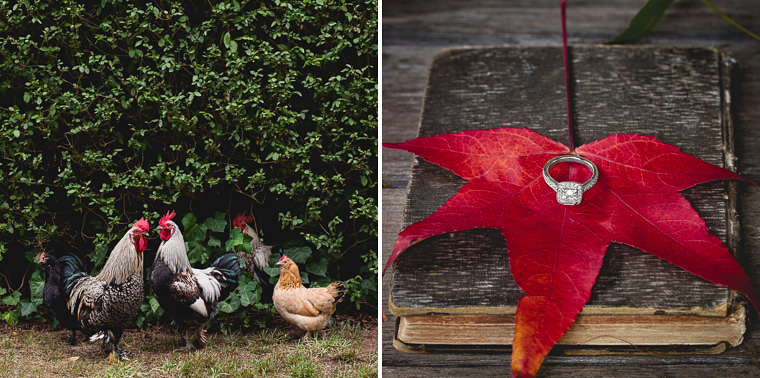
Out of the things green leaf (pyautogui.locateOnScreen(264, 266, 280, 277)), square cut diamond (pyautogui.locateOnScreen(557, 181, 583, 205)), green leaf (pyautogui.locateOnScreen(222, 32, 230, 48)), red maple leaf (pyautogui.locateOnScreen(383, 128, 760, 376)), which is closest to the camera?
red maple leaf (pyautogui.locateOnScreen(383, 128, 760, 376))

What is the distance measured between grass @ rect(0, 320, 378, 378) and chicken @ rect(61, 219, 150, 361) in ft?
0.28

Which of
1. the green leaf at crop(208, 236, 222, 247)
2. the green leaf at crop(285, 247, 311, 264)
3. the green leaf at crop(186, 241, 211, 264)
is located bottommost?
the green leaf at crop(285, 247, 311, 264)

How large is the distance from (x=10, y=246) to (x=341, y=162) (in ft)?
4.02

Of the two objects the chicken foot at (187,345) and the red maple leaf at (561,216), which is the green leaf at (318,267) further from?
the red maple leaf at (561,216)

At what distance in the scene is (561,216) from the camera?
641mm

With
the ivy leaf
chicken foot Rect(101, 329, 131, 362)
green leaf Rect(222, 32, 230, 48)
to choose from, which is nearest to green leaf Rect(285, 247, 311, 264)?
the ivy leaf

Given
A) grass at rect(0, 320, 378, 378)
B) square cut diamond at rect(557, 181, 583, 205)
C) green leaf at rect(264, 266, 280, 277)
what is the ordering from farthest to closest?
green leaf at rect(264, 266, 280, 277)
grass at rect(0, 320, 378, 378)
square cut diamond at rect(557, 181, 583, 205)

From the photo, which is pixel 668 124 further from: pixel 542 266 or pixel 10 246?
pixel 10 246

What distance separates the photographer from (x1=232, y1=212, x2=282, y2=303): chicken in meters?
1.70

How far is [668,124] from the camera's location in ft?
2.90

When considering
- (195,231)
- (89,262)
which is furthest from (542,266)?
(89,262)

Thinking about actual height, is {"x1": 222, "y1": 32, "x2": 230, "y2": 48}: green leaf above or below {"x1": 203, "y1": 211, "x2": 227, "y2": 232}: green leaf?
above

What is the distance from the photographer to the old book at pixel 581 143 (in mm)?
638

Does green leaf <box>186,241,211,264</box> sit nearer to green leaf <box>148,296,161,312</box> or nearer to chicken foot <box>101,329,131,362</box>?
green leaf <box>148,296,161,312</box>
